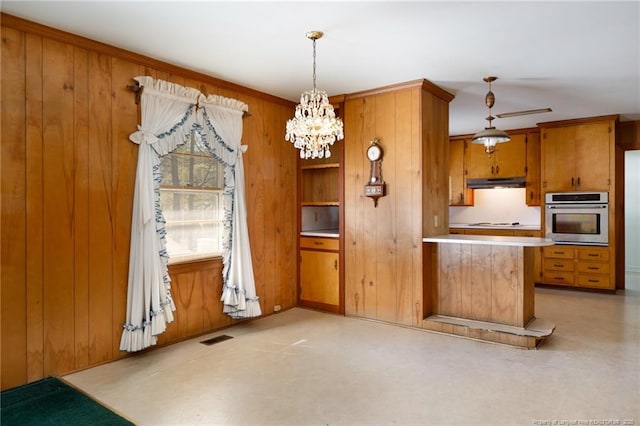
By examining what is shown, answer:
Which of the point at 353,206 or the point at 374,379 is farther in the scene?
the point at 353,206

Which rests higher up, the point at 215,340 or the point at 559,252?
the point at 559,252

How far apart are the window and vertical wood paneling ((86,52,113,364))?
20.9 inches

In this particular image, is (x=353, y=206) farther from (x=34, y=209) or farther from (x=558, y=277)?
(x=558, y=277)

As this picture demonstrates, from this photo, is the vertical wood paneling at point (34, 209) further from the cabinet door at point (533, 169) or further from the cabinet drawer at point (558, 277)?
the cabinet door at point (533, 169)

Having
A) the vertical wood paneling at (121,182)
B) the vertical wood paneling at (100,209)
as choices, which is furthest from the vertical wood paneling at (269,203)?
the vertical wood paneling at (100,209)

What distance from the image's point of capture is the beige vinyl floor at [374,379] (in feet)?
8.30

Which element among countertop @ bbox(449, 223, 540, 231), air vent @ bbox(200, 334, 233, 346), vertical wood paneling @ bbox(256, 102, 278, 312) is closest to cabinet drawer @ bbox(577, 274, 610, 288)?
countertop @ bbox(449, 223, 540, 231)

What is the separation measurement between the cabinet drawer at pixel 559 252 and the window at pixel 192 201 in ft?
16.9

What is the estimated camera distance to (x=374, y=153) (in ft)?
15.0

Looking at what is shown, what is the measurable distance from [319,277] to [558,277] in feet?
13.0

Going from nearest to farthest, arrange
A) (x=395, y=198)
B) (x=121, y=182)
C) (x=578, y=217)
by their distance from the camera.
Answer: (x=121, y=182), (x=395, y=198), (x=578, y=217)

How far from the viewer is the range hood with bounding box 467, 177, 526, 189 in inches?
272

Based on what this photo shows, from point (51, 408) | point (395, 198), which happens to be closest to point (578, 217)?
point (395, 198)

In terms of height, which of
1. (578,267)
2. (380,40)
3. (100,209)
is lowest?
(578,267)
